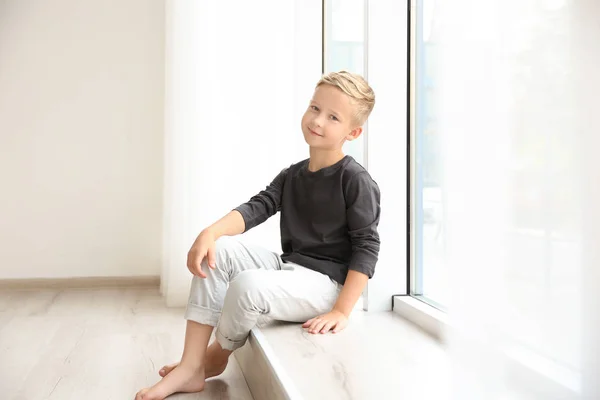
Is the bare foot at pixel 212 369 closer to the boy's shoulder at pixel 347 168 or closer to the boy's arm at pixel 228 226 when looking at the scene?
the boy's arm at pixel 228 226

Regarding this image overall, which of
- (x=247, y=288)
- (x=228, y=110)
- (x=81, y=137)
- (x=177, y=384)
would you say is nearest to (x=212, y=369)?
(x=177, y=384)

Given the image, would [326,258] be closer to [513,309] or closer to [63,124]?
[513,309]

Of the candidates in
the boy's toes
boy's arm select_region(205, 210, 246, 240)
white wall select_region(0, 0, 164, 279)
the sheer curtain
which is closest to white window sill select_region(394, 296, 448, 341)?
boy's arm select_region(205, 210, 246, 240)

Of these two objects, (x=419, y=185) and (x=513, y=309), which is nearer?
(x=513, y=309)

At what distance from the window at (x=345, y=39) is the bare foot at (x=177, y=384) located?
99 cm

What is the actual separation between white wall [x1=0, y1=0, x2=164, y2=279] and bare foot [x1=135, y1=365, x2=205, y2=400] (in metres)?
1.70

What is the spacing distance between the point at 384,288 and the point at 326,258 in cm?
30

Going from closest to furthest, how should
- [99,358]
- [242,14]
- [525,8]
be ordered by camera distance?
1. [525,8]
2. [99,358]
3. [242,14]

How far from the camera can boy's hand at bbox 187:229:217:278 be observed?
1310mm

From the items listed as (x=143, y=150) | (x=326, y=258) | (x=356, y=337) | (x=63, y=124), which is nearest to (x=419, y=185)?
(x=326, y=258)

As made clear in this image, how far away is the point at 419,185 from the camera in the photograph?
169 cm

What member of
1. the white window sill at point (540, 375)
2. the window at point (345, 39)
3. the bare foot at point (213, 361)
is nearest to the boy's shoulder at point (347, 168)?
the bare foot at point (213, 361)

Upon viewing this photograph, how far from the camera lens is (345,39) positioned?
2264 millimetres

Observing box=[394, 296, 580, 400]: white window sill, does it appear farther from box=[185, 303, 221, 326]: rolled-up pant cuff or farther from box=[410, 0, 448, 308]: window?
box=[410, 0, 448, 308]: window
